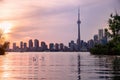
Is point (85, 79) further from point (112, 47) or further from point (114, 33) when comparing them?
point (112, 47)

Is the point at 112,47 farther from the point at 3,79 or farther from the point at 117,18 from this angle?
the point at 3,79

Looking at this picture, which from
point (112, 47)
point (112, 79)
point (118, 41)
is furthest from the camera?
point (112, 47)

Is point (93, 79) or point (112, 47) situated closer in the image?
point (93, 79)

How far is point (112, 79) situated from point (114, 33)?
13553cm

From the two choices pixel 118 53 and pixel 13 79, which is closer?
pixel 13 79

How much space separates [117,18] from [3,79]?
13959 cm

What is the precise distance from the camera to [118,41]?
175 m

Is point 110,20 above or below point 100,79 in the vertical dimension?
above

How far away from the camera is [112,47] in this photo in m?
198

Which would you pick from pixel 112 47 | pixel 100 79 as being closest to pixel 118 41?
pixel 112 47

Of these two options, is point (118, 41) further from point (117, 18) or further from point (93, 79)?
point (93, 79)

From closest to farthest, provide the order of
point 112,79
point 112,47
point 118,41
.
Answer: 1. point 112,79
2. point 118,41
3. point 112,47

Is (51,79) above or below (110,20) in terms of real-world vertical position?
below

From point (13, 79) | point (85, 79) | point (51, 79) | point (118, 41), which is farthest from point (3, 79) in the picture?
point (118, 41)
